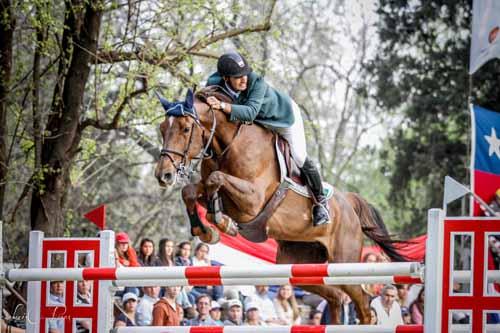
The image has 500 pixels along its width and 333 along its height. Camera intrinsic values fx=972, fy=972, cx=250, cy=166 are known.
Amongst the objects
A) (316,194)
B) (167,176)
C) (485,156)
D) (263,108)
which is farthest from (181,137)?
(485,156)

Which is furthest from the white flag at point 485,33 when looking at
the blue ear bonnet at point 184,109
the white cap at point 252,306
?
the blue ear bonnet at point 184,109

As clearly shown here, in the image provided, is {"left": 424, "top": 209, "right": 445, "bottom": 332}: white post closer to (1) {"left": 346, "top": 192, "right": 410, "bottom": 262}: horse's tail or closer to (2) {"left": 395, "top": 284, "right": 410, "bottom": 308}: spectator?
(1) {"left": 346, "top": 192, "right": 410, "bottom": 262}: horse's tail

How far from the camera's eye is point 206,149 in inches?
293

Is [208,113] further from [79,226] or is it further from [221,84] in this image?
[79,226]

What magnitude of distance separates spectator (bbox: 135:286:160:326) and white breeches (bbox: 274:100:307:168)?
2764mm

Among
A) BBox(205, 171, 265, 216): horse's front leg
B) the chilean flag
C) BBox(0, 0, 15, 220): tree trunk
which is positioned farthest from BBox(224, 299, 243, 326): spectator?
BBox(205, 171, 265, 216): horse's front leg

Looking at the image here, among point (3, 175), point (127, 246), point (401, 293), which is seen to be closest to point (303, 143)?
point (127, 246)

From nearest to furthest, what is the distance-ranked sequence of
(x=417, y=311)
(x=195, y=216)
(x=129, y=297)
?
(x=195, y=216) → (x=129, y=297) → (x=417, y=311)

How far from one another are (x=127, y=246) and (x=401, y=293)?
4.58 metres

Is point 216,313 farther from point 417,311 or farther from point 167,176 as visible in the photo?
point 167,176

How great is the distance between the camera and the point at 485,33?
12422 mm

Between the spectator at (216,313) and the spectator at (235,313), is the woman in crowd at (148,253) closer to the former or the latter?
the spectator at (216,313)

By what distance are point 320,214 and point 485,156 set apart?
4846mm

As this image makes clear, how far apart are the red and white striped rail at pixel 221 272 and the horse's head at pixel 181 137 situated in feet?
4.01
